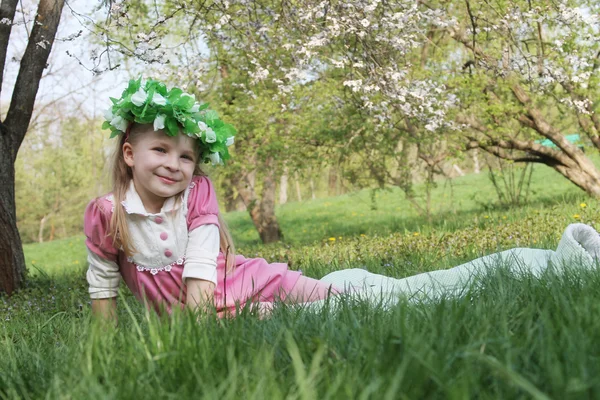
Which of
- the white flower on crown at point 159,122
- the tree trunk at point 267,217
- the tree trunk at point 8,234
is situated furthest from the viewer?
the tree trunk at point 267,217

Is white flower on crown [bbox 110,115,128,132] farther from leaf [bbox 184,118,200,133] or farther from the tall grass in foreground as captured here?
the tall grass in foreground

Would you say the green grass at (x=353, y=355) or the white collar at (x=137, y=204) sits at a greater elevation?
the white collar at (x=137, y=204)

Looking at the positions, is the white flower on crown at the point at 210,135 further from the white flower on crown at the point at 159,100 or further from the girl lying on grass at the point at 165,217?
the white flower on crown at the point at 159,100

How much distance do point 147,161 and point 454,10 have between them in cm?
776

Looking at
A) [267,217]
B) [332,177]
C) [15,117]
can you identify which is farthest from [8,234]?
[332,177]

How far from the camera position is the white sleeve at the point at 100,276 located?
3.03 m

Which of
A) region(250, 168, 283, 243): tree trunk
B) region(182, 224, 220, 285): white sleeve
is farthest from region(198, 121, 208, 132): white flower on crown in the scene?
region(250, 168, 283, 243): tree trunk

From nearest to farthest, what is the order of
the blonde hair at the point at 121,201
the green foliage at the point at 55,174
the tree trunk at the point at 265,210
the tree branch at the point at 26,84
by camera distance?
the blonde hair at the point at 121,201 < the tree branch at the point at 26,84 < the tree trunk at the point at 265,210 < the green foliage at the point at 55,174

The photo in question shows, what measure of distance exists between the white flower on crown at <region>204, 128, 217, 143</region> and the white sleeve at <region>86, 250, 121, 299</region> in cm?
75

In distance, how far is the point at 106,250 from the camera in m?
3.00

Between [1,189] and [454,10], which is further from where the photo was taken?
[454,10]

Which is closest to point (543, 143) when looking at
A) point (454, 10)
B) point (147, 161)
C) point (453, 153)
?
Result: point (453, 153)

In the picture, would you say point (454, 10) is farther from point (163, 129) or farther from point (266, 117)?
point (163, 129)

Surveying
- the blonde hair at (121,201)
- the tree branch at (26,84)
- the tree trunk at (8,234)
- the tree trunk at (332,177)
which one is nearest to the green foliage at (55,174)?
the tree trunk at (332,177)
